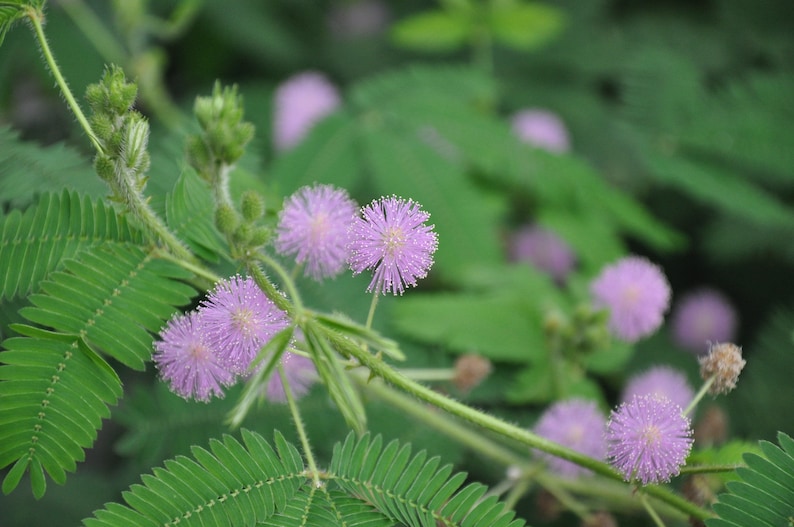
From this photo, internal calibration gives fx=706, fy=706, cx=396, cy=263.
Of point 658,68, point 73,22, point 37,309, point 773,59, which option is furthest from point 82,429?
point 773,59

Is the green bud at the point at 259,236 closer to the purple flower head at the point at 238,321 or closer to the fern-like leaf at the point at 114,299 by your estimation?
the purple flower head at the point at 238,321

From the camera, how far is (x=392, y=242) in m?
1.08

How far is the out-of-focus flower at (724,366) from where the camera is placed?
48.7 inches

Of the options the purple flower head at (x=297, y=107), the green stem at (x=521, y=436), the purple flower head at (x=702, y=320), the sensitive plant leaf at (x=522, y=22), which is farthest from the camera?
the sensitive plant leaf at (x=522, y=22)

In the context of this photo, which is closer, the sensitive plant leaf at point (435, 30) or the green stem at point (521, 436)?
the green stem at point (521, 436)

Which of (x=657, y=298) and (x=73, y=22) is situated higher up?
(x=73, y=22)

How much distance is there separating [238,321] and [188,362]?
0.45 ft

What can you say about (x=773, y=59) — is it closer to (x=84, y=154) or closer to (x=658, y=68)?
(x=658, y=68)

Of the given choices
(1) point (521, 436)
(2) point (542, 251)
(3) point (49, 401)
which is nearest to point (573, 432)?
(1) point (521, 436)

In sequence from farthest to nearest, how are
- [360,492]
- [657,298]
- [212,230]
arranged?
[657,298] → [212,230] → [360,492]

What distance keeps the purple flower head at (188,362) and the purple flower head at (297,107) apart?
1486 millimetres

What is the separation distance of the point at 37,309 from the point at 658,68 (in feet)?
7.85

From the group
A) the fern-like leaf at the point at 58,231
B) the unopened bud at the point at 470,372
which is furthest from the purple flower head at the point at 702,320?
the fern-like leaf at the point at 58,231

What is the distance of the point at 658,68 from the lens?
273cm
